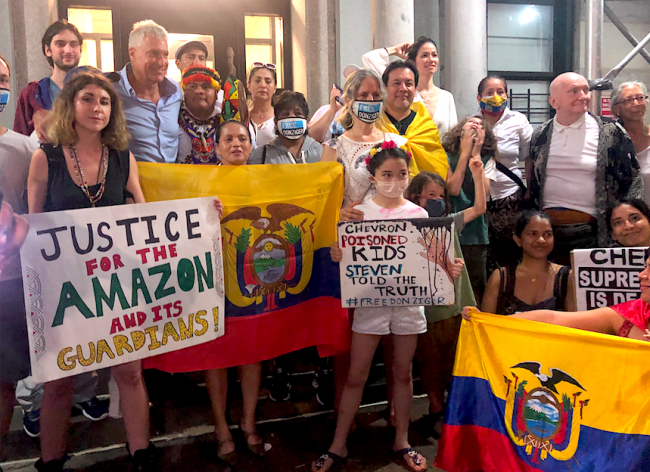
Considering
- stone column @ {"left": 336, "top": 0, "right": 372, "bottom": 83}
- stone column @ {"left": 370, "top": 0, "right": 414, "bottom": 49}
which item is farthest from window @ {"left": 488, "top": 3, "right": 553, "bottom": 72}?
stone column @ {"left": 370, "top": 0, "right": 414, "bottom": 49}

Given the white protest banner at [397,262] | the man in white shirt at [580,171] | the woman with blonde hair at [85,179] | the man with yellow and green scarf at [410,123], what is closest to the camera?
the woman with blonde hair at [85,179]

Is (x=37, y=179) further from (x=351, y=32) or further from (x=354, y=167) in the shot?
(x=351, y=32)

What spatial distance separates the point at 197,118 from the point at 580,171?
106 inches

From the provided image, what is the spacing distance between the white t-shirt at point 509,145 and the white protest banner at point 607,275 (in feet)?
3.50

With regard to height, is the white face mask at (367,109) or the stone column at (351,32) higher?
the stone column at (351,32)

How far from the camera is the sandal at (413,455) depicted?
119 inches

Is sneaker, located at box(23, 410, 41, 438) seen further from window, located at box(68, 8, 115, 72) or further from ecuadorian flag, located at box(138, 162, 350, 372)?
window, located at box(68, 8, 115, 72)

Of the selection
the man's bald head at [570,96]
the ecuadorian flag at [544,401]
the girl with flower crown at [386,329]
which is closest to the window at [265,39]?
the man's bald head at [570,96]

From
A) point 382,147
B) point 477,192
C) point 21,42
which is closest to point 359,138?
point 382,147

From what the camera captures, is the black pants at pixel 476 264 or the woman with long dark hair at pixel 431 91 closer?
the black pants at pixel 476 264

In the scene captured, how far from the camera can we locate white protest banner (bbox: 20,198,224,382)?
2510 mm

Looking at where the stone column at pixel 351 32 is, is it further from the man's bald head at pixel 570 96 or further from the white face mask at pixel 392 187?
the white face mask at pixel 392 187

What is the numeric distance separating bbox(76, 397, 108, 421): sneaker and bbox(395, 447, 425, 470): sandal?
195 cm

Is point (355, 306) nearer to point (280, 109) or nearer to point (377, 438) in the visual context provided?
point (377, 438)
